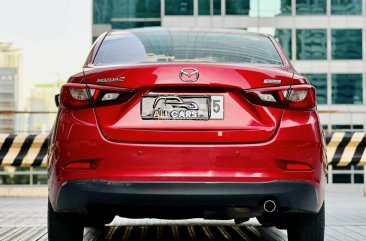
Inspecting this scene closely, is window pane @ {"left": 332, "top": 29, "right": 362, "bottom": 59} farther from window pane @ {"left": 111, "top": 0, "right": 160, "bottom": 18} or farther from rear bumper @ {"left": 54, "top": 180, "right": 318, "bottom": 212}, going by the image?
rear bumper @ {"left": 54, "top": 180, "right": 318, "bottom": 212}

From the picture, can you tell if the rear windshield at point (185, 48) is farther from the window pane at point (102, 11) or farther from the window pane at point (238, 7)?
the window pane at point (238, 7)

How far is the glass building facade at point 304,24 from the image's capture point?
51.5 meters

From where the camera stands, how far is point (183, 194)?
5.04 metres

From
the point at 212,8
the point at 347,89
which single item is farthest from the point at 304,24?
the point at 212,8

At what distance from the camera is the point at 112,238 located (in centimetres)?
743

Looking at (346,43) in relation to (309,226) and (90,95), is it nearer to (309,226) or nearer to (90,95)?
(309,226)

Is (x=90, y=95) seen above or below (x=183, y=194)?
above

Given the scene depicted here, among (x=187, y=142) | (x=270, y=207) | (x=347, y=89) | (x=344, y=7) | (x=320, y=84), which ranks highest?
(x=344, y=7)

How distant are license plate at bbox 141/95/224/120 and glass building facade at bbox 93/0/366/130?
151 feet

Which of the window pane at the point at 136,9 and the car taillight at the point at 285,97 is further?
the window pane at the point at 136,9

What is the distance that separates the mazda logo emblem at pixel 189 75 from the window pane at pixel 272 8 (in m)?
47.6

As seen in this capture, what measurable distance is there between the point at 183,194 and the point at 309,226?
121 centimetres

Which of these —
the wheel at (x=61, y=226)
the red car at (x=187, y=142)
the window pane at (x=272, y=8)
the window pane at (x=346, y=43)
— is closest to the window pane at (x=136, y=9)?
the window pane at (x=272, y=8)

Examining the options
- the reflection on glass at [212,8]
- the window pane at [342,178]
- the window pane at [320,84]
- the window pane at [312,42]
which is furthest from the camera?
the window pane at [312,42]
